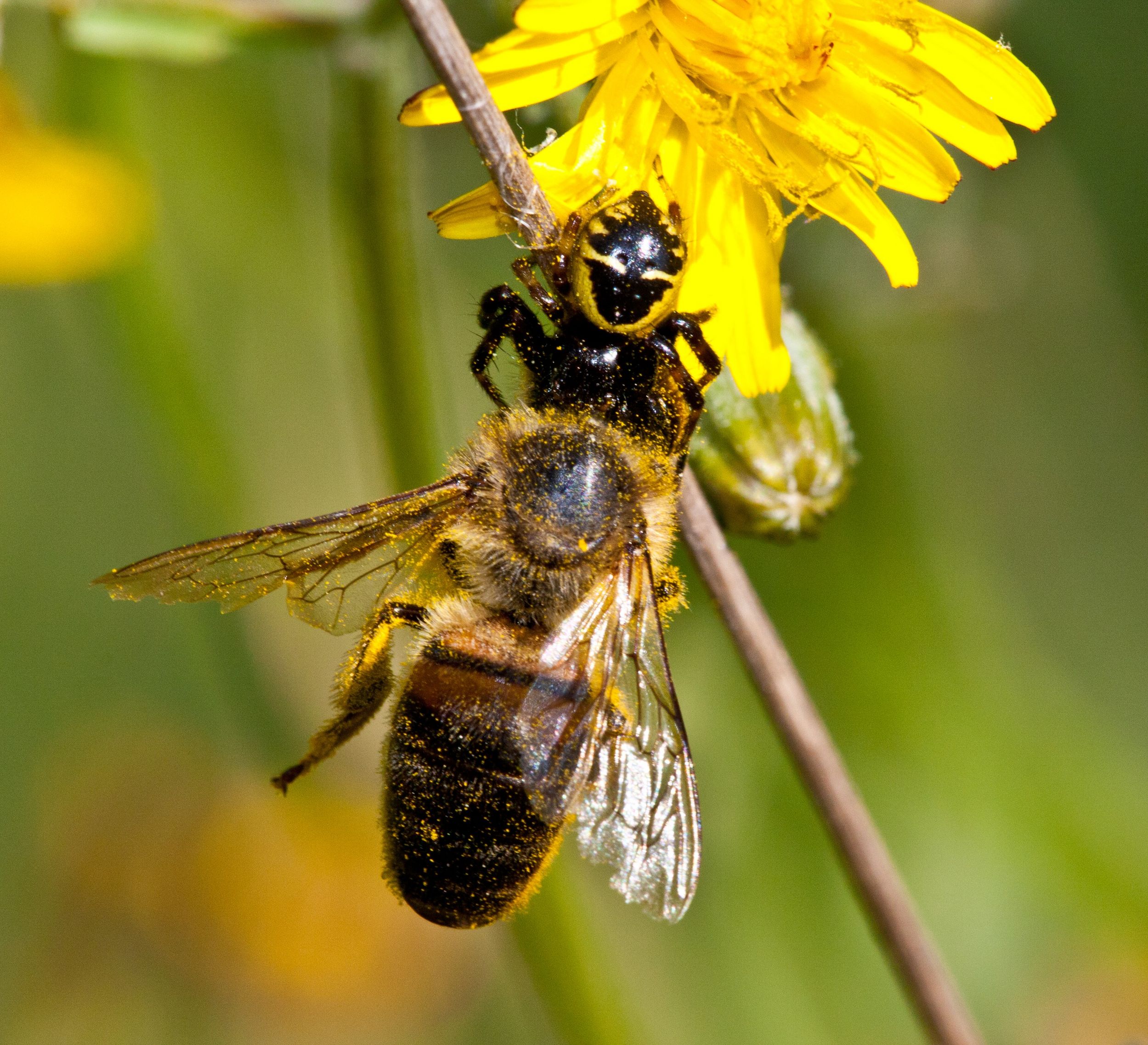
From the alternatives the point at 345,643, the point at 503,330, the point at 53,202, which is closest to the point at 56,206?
the point at 53,202

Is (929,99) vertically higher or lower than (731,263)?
higher

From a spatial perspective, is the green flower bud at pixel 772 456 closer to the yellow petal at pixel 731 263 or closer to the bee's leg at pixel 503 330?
the yellow petal at pixel 731 263

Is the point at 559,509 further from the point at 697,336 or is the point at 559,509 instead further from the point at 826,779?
the point at 826,779

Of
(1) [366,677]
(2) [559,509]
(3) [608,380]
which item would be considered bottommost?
(1) [366,677]

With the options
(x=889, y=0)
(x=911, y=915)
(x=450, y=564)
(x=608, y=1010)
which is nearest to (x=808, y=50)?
(x=889, y=0)

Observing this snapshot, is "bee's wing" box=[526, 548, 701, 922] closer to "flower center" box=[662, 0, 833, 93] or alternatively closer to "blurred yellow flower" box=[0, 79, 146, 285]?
"flower center" box=[662, 0, 833, 93]

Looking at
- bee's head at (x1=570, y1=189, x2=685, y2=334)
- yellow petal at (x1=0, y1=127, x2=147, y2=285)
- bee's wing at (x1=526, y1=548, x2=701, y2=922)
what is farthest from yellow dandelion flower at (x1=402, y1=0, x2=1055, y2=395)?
yellow petal at (x1=0, y1=127, x2=147, y2=285)
